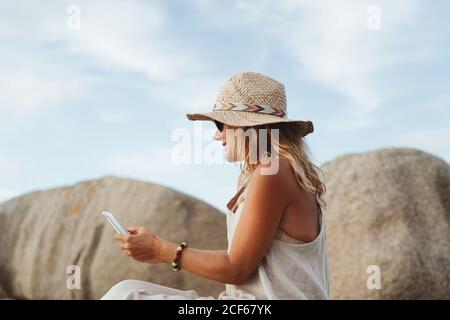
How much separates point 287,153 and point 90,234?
7.17 m

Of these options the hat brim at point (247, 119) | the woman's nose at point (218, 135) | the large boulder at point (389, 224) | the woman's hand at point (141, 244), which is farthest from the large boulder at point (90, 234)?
the woman's hand at point (141, 244)

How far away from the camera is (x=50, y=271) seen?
9.66 m

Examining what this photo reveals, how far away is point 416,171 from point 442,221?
1.98 ft

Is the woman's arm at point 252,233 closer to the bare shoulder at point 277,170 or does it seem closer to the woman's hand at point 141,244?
the bare shoulder at point 277,170

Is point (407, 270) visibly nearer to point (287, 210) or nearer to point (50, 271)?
point (287, 210)

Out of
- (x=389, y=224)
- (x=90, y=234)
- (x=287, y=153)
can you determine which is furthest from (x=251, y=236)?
(x=90, y=234)

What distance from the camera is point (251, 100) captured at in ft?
9.11

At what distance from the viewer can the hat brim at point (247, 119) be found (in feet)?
8.69

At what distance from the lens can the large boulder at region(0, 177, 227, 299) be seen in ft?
28.4

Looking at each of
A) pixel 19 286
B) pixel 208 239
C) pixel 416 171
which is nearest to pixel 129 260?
pixel 208 239

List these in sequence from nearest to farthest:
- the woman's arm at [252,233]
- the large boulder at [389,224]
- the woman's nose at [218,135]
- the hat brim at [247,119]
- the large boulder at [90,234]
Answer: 1. the woman's arm at [252,233]
2. the hat brim at [247,119]
3. the woman's nose at [218,135]
4. the large boulder at [389,224]
5. the large boulder at [90,234]

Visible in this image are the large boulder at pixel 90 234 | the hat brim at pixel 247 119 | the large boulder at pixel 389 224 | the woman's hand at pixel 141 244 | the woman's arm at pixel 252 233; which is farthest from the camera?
the large boulder at pixel 90 234

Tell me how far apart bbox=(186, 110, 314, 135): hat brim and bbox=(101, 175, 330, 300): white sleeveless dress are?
1.05 feet

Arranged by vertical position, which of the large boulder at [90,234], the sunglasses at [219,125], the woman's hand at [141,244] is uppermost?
the sunglasses at [219,125]
